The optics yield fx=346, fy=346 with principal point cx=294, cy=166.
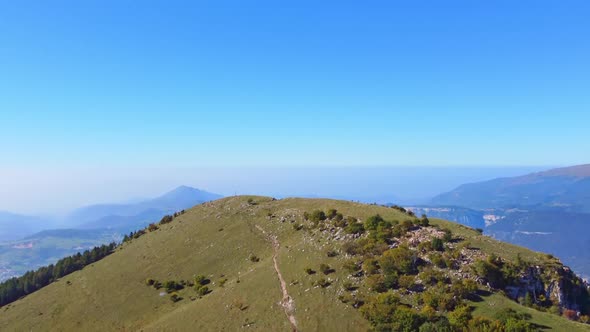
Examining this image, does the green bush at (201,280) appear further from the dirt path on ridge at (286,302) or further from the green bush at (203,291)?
the dirt path on ridge at (286,302)

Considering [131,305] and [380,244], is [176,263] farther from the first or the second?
[380,244]

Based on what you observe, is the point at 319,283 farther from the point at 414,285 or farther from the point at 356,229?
the point at 356,229

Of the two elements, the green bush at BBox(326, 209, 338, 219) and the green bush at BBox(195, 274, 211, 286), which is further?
the green bush at BBox(326, 209, 338, 219)

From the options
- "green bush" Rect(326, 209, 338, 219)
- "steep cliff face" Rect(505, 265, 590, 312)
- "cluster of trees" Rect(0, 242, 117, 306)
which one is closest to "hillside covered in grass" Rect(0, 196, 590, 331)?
"steep cliff face" Rect(505, 265, 590, 312)

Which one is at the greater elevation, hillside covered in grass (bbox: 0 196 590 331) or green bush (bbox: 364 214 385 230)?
green bush (bbox: 364 214 385 230)

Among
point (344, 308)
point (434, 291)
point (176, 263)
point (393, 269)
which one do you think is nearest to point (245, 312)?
point (344, 308)

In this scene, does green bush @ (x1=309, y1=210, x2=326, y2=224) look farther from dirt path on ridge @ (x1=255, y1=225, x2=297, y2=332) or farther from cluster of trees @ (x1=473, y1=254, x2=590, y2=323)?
cluster of trees @ (x1=473, y1=254, x2=590, y2=323)

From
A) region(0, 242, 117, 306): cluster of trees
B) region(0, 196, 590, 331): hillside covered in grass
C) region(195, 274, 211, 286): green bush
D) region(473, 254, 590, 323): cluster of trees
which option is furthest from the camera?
region(0, 242, 117, 306): cluster of trees
